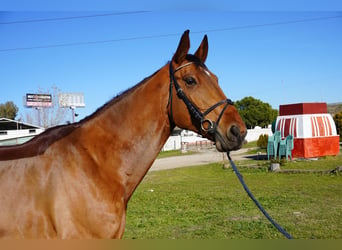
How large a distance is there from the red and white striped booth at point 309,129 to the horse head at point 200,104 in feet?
61.6

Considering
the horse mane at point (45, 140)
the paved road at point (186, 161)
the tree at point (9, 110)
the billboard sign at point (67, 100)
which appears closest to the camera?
the horse mane at point (45, 140)

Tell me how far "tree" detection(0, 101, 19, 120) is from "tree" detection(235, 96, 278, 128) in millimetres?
30403

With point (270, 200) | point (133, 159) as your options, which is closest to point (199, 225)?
point (270, 200)

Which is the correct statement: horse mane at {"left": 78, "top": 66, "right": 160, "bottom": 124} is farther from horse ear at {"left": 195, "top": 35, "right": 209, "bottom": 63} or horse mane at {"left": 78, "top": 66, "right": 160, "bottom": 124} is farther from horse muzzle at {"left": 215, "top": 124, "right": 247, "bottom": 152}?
horse muzzle at {"left": 215, "top": 124, "right": 247, "bottom": 152}

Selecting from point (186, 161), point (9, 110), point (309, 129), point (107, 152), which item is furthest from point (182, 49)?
point (9, 110)

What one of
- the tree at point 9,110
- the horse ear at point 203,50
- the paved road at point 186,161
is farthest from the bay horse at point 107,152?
the tree at point 9,110

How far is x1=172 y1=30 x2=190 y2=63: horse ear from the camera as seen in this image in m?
2.75

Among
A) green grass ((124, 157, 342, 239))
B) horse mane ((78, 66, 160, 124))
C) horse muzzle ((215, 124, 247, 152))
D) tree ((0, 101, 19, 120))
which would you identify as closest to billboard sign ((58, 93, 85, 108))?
green grass ((124, 157, 342, 239))

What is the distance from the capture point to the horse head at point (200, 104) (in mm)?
2689

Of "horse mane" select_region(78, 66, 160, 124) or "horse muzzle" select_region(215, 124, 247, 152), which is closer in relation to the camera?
"horse muzzle" select_region(215, 124, 247, 152)

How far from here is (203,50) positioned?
10.0 ft

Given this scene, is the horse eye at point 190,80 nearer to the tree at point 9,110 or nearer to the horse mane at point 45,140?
the horse mane at point 45,140

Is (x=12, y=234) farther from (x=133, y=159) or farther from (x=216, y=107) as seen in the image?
(x=216, y=107)

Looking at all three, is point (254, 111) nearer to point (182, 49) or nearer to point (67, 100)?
point (67, 100)
